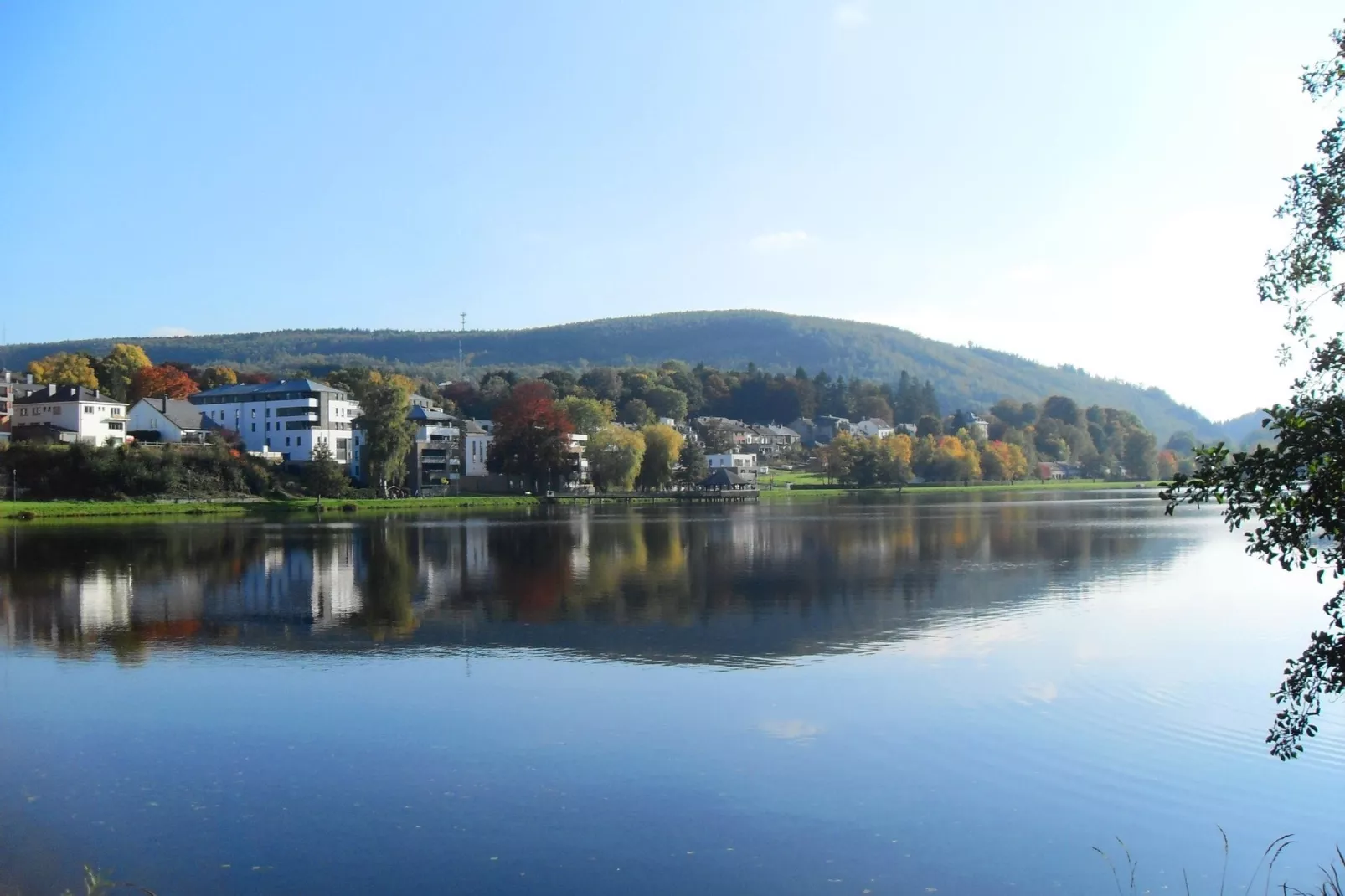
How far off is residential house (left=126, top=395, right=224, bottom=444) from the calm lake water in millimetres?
64180

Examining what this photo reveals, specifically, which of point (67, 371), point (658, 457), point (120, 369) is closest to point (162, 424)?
point (67, 371)

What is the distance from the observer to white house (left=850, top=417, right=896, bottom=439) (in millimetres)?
167000

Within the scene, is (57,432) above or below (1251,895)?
above

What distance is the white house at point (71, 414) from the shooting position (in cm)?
8125

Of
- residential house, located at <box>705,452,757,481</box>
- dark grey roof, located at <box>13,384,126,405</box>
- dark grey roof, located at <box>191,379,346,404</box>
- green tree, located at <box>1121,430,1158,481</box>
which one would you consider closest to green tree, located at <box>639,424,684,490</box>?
residential house, located at <box>705,452,757,481</box>

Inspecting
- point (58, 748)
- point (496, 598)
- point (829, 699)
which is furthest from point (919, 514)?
point (58, 748)

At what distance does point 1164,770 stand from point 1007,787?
2.08 m

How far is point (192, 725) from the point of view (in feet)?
45.5

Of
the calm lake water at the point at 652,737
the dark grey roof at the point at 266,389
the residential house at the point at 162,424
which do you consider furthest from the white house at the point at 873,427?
the calm lake water at the point at 652,737

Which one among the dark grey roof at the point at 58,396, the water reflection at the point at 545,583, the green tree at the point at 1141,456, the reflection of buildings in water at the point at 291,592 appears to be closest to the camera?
the water reflection at the point at 545,583

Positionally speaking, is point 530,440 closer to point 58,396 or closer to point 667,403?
point 58,396

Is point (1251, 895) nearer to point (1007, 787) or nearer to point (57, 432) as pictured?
point (1007, 787)

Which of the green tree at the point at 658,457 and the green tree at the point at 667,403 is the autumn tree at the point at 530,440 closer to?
the green tree at the point at 658,457

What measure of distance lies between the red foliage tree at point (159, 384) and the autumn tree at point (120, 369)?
2.28ft
